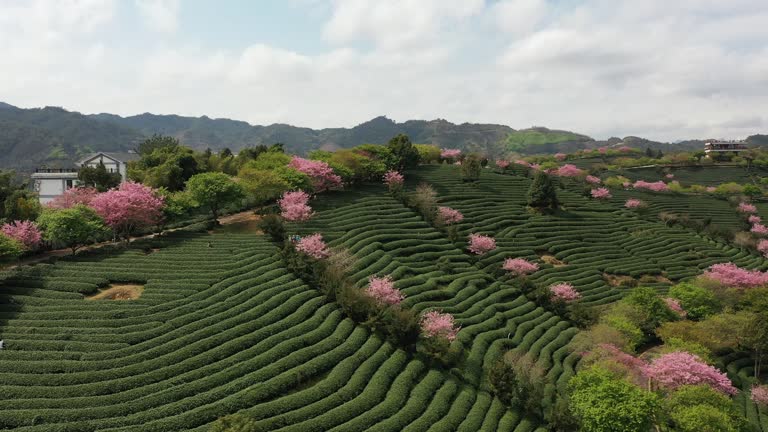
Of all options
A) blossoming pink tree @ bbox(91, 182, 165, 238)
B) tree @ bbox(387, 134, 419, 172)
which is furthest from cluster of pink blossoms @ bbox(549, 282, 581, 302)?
blossoming pink tree @ bbox(91, 182, 165, 238)

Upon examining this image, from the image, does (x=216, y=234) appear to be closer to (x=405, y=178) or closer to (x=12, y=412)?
(x=12, y=412)

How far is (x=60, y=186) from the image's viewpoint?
74750 mm

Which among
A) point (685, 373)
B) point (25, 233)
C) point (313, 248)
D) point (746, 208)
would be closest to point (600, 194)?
point (746, 208)

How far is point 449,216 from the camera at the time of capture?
184 feet

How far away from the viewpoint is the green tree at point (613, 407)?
2286 cm

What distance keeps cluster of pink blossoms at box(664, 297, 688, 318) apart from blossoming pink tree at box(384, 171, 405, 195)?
108 feet

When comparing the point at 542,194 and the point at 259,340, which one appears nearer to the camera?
the point at 259,340

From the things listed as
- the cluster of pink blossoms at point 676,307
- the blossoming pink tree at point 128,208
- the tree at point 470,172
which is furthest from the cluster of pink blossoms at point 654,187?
the blossoming pink tree at point 128,208

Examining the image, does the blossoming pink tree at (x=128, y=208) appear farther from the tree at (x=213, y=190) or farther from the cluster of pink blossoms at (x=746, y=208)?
the cluster of pink blossoms at (x=746, y=208)

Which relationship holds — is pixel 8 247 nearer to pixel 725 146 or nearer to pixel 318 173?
pixel 318 173

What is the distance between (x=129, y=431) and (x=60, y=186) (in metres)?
71.4

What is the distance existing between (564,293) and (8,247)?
44.7 m

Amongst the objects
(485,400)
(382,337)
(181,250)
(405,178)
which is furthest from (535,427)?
(405,178)

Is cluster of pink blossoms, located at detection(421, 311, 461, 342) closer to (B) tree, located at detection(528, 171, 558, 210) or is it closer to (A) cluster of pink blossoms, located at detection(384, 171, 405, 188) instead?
(A) cluster of pink blossoms, located at detection(384, 171, 405, 188)
